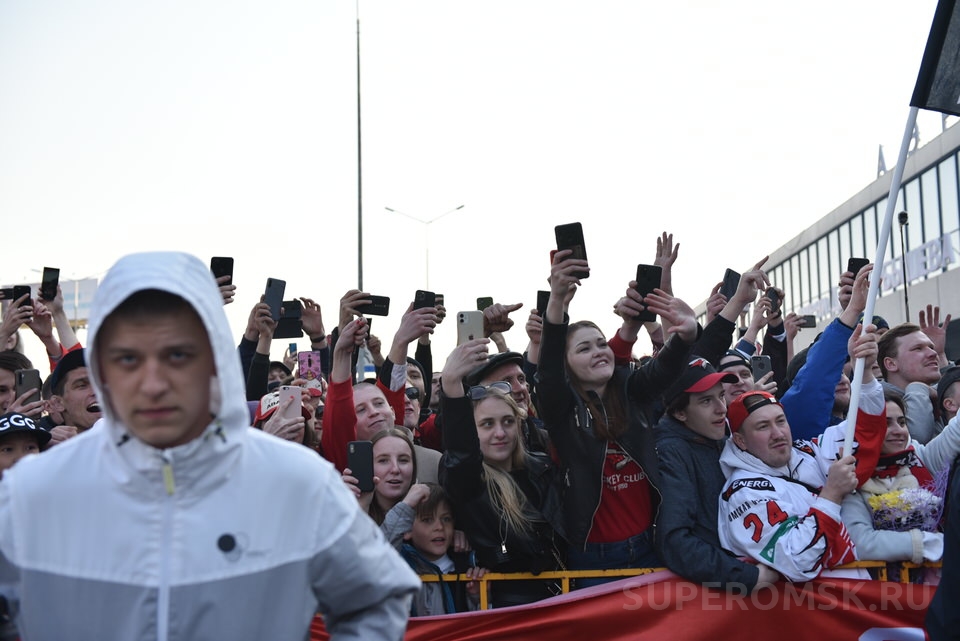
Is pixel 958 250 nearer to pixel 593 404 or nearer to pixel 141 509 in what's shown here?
pixel 593 404

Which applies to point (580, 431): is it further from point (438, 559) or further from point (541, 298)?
point (541, 298)

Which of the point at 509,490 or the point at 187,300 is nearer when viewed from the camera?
the point at 187,300

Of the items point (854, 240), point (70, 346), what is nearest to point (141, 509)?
point (70, 346)

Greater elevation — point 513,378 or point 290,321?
point 290,321

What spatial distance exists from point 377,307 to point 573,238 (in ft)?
6.86

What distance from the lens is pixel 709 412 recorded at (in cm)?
543

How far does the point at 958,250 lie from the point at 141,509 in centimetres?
4113

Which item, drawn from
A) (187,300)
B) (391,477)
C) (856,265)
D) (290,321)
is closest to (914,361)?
(856,265)

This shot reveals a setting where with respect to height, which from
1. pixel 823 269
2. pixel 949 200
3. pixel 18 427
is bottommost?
pixel 18 427

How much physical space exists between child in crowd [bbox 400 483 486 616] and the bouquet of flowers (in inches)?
83.0

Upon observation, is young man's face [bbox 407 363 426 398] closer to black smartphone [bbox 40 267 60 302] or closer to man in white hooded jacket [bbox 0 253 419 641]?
black smartphone [bbox 40 267 60 302]

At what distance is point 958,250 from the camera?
3831 cm

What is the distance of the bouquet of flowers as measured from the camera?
5.09 meters

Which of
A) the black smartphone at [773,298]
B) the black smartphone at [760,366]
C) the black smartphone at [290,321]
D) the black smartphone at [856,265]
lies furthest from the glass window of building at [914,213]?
the black smartphone at [290,321]
